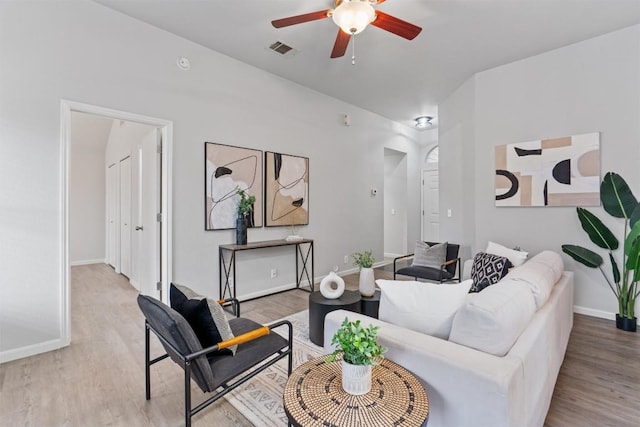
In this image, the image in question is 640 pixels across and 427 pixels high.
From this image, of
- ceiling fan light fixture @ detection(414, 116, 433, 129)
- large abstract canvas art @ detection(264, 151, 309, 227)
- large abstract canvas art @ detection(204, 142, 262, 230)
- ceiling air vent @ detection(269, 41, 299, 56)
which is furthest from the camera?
ceiling fan light fixture @ detection(414, 116, 433, 129)

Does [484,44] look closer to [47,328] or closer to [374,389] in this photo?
[374,389]

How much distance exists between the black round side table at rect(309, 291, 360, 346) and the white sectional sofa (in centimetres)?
92

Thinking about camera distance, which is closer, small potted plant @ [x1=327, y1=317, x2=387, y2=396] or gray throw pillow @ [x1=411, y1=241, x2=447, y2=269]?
small potted plant @ [x1=327, y1=317, x2=387, y2=396]

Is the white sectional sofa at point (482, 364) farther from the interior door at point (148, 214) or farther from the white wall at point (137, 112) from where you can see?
the interior door at point (148, 214)

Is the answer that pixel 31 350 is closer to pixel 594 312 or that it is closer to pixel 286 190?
pixel 286 190

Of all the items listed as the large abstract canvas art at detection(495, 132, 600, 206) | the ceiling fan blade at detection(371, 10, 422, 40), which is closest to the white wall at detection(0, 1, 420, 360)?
the ceiling fan blade at detection(371, 10, 422, 40)

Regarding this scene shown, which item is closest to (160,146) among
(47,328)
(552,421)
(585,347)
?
(47,328)

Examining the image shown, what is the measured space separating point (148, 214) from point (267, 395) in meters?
2.77

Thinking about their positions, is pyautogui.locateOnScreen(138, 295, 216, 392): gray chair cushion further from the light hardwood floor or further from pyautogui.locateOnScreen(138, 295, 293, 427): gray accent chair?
the light hardwood floor

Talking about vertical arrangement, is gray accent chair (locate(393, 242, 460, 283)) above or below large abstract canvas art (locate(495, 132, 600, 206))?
below

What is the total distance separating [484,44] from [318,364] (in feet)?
12.6

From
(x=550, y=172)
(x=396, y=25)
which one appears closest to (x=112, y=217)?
(x=396, y=25)

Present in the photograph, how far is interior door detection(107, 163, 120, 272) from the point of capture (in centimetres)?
593

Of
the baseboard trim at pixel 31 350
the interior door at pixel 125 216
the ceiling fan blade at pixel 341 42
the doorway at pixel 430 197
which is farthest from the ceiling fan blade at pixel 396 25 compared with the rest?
the doorway at pixel 430 197
